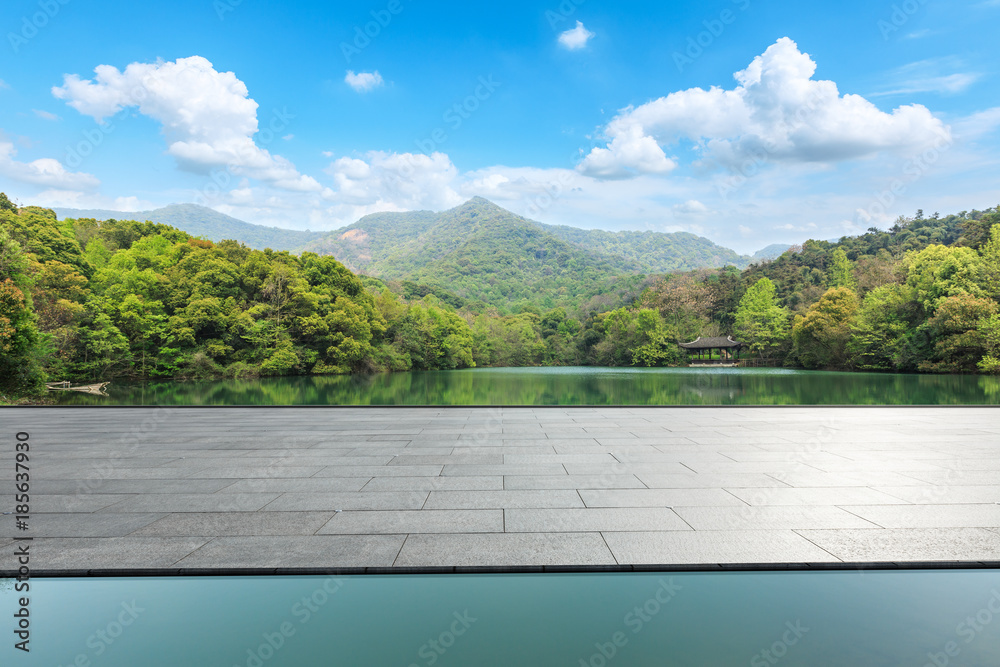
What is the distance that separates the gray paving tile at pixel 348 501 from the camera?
3.65 m

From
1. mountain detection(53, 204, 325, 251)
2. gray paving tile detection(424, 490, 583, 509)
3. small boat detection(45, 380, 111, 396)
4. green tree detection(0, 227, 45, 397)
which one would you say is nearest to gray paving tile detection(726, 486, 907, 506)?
gray paving tile detection(424, 490, 583, 509)

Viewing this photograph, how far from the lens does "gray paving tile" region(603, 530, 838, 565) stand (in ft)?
9.14

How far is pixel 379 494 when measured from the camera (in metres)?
4.00

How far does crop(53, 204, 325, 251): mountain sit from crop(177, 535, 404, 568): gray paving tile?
119979 millimetres

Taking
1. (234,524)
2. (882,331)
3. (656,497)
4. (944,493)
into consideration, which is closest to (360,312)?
(234,524)

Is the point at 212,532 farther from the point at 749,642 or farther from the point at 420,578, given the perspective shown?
the point at 749,642

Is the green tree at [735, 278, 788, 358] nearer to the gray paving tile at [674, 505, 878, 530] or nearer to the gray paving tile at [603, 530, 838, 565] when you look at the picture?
the gray paving tile at [674, 505, 878, 530]

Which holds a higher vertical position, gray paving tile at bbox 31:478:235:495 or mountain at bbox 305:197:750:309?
mountain at bbox 305:197:750:309

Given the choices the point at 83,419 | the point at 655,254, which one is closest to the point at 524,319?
the point at 83,419

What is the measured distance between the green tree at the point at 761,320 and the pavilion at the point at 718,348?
4.86 feet

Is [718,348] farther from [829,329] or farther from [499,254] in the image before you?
[499,254]

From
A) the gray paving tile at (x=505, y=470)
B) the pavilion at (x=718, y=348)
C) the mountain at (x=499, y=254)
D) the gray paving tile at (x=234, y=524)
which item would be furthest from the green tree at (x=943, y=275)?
the mountain at (x=499, y=254)

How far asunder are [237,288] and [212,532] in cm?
3467

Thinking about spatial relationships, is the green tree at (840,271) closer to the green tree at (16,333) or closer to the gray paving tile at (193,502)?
the gray paving tile at (193,502)
